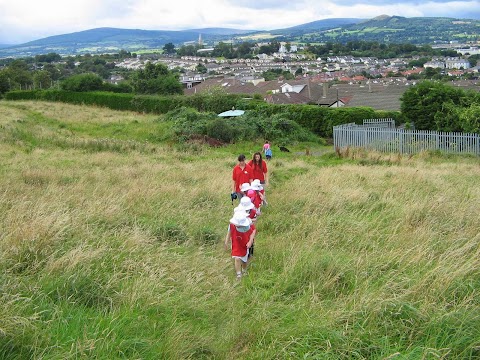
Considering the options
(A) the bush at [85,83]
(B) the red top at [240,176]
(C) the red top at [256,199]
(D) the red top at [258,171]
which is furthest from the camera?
(A) the bush at [85,83]

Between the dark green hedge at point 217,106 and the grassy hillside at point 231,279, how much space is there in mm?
19361

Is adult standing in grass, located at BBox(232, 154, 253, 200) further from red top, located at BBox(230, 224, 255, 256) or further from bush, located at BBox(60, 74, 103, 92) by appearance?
bush, located at BBox(60, 74, 103, 92)

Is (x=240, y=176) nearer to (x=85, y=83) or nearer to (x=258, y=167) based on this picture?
(x=258, y=167)

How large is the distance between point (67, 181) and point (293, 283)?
7306mm

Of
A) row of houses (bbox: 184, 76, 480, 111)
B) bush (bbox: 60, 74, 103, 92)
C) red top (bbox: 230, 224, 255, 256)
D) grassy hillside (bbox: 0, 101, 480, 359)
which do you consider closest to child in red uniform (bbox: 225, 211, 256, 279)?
red top (bbox: 230, 224, 255, 256)

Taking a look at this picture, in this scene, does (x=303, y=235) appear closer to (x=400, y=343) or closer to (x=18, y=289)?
(x=400, y=343)

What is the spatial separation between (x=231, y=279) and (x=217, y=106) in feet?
102

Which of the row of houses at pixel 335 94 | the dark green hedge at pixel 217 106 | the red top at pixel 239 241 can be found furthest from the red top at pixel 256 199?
the row of houses at pixel 335 94

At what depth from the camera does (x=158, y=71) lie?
4838 centimetres

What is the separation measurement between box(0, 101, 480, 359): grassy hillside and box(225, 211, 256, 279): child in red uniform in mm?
154

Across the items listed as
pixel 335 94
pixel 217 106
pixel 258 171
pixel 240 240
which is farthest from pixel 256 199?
pixel 335 94

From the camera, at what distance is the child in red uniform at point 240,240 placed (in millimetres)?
6164

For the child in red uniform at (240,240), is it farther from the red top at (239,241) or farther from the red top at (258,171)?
the red top at (258,171)

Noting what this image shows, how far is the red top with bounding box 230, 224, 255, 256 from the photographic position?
6.18 m
